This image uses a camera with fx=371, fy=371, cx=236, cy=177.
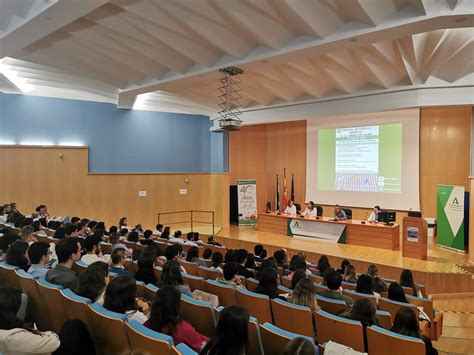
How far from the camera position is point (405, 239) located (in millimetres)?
8703

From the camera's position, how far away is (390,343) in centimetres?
265

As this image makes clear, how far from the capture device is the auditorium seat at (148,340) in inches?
79.8

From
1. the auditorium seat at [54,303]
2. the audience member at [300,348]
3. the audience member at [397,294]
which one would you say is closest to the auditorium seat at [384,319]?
the audience member at [397,294]

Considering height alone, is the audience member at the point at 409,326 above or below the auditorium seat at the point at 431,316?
above

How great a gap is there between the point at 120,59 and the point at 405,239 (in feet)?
25.2

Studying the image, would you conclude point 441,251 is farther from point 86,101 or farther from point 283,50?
point 86,101

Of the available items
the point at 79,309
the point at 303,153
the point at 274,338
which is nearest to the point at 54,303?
the point at 79,309

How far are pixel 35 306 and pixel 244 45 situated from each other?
5857mm

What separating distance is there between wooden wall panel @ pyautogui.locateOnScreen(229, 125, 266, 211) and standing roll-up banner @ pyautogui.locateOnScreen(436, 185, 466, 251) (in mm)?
6858

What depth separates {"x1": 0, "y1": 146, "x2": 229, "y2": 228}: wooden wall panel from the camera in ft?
35.4

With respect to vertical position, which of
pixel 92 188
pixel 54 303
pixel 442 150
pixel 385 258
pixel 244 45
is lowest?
pixel 385 258

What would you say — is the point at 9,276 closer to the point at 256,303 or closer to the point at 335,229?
the point at 256,303

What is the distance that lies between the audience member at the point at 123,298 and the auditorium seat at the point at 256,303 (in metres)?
1.16

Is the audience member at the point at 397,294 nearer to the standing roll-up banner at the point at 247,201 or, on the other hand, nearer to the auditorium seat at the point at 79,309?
the auditorium seat at the point at 79,309
